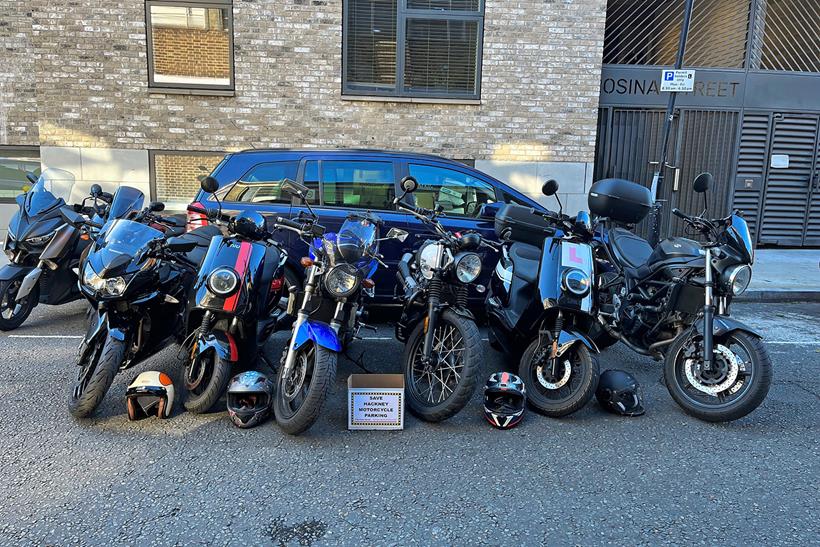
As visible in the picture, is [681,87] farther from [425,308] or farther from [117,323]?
[117,323]

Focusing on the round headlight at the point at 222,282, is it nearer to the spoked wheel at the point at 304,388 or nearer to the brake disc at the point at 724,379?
the spoked wheel at the point at 304,388

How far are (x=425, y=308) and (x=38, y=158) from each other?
9.02 m

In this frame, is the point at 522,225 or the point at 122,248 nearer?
the point at 122,248

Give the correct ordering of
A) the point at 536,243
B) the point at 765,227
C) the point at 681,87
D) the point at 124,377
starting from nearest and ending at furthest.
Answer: the point at 124,377 < the point at 536,243 < the point at 681,87 < the point at 765,227

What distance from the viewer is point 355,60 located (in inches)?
375

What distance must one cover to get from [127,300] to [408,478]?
2.09 m

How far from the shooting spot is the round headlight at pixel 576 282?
3.87 m

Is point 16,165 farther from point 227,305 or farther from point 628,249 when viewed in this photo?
point 628,249

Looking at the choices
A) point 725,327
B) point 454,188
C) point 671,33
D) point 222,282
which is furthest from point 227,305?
point 671,33

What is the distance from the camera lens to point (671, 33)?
1041cm

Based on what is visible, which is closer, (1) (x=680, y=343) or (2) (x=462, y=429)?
(2) (x=462, y=429)

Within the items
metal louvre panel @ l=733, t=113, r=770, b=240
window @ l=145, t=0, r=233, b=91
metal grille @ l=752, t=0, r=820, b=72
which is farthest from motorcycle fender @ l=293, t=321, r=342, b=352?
metal grille @ l=752, t=0, r=820, b=72

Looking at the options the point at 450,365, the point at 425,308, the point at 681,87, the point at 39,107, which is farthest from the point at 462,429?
the point at 39,107

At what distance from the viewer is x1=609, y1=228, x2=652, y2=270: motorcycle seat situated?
4.79 m
